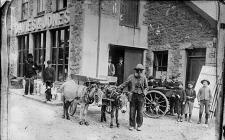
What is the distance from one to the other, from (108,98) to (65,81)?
93cm

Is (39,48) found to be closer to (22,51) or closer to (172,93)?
(22,51)

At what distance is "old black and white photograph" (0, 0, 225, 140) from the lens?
232cm

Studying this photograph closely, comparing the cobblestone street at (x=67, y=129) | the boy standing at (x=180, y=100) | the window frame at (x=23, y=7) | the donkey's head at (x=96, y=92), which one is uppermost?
the window frame at (x=23, y=7)

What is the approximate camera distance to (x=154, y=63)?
372 cm

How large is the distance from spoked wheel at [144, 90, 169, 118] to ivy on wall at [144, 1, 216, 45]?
1857mm

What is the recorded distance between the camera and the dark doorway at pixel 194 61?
3286mm

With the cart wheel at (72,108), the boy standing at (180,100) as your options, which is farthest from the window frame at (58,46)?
the boy standing at (180,100)

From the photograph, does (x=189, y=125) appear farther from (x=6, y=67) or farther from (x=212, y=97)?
(x=6, y=67)

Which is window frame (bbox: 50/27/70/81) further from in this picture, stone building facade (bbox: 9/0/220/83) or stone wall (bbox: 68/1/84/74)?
stone wall (bbox: 68/1/84/74)

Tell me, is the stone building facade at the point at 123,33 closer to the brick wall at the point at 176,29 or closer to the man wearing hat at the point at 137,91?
the brick wall at the point at 176,29

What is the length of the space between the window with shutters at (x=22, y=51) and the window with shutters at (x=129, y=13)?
5.28ft

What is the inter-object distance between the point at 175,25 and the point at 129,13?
938mm

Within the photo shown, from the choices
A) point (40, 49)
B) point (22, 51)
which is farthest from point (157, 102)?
point (22, 51)

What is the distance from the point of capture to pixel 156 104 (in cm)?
516
